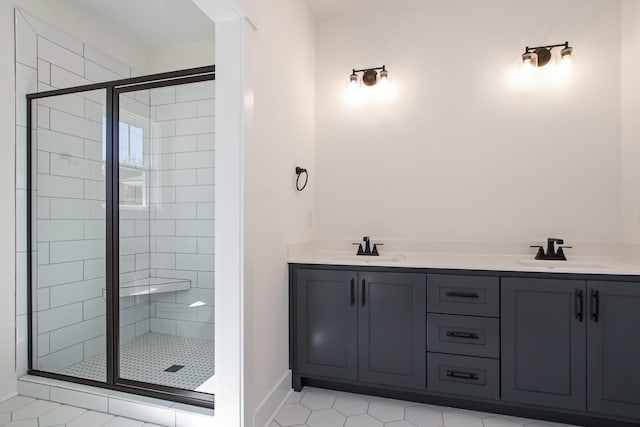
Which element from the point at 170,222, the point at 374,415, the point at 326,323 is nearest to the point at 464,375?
the point at 374,415

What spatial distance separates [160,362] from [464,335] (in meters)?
2.03

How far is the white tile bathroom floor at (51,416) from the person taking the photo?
5.56 feet

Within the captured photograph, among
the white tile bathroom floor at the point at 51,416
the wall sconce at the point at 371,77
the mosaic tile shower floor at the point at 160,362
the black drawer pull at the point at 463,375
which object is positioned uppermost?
the wall sconce at the point at 371,77

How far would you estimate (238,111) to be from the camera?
1.53 m

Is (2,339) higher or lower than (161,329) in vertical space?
higher

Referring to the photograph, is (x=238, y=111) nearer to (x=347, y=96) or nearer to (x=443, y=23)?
(x=347, y=96)

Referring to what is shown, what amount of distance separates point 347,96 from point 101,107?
5.85 ft

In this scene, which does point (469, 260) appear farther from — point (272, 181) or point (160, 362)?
point (160, 362)

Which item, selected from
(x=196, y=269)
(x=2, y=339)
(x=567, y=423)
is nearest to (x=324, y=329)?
(x=196, y=269)

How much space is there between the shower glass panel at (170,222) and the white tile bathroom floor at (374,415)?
861 mm

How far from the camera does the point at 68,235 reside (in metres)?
2.28

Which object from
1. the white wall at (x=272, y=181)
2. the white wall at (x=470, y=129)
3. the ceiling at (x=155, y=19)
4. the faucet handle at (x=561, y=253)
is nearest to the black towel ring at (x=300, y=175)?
the white wall at (x=272, y=181)

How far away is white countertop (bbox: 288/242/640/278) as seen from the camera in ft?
5.69

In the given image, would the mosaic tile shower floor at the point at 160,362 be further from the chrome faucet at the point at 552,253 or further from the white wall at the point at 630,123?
the white wall at the point at 630,123
